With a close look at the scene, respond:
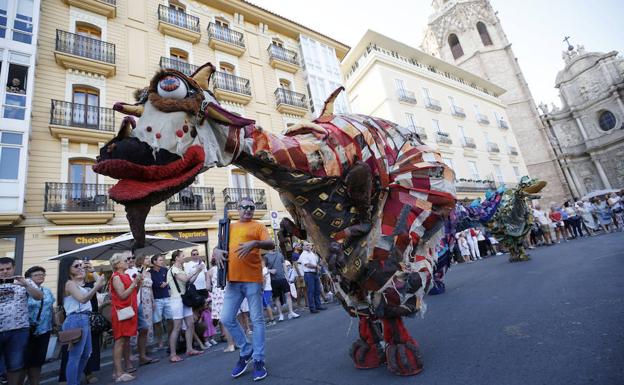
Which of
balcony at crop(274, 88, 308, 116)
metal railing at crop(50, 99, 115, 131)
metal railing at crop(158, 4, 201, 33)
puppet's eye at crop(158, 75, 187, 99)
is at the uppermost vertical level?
metal railing at crop(158, 4, 201, 33)

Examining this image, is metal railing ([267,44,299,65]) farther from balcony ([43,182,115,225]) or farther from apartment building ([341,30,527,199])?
balcony ([43,182,115,225])

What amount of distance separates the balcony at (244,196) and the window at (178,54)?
22.3ft

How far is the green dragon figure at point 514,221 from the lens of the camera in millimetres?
7652

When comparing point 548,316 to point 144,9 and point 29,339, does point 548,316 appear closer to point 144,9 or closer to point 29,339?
point 29,339

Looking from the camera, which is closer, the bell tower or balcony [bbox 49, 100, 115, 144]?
balcony [bbox 49, 100, 115, 144]

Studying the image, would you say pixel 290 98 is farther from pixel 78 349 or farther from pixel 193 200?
pixel 78 349

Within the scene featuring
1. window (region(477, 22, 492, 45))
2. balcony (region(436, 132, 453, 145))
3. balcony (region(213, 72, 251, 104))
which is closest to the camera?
balcony (region(213, 72, 251, 104))

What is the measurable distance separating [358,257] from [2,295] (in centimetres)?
465

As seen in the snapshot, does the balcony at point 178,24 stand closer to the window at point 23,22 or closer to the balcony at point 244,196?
the window at point 23,22

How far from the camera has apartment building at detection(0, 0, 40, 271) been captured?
9.52 m

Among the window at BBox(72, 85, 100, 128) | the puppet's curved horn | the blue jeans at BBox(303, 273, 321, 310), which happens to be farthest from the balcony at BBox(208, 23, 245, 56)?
the puppet's curved horn

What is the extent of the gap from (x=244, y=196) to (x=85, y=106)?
6.68 meters

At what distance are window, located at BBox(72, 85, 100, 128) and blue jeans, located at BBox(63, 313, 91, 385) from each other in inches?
382

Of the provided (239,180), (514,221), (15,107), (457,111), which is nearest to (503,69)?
(457,111)
